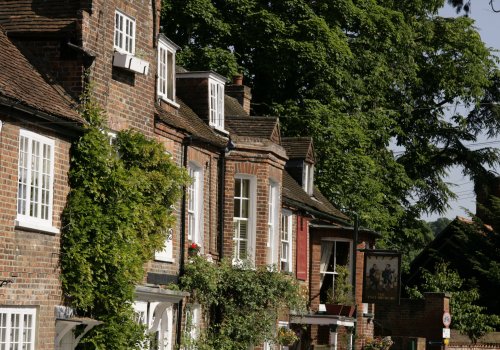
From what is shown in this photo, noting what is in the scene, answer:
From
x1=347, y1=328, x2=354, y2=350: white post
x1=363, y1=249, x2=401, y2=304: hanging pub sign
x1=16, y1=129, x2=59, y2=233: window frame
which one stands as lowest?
x1=347, y1=328, x2=354, y2=350: white post

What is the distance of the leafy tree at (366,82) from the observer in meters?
46.1

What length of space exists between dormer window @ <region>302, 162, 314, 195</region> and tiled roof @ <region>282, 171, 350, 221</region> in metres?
0.34

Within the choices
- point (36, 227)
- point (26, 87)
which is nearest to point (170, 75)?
point (26, 87)

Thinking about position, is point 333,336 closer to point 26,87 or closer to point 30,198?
point 30,198

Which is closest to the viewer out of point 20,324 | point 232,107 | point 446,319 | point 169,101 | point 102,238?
point 20,324

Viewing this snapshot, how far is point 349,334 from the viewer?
40906 mm

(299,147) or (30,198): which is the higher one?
(299,147)

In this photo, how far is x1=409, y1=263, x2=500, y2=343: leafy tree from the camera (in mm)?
45844

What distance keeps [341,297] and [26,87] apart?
20036 mm

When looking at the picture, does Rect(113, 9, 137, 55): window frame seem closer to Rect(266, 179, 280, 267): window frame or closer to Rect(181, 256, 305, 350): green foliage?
→ Rect(181, 256, 305, 350): green foliage

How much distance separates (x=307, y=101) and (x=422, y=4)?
1097cm

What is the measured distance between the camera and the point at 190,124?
3102cm

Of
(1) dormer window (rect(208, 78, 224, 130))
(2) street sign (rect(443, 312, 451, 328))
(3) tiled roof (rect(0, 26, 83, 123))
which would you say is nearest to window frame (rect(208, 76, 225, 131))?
(1) dormer window (rect(208, 78, 224, 130))

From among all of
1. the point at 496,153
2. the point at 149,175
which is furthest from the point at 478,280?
the point at 149,175
